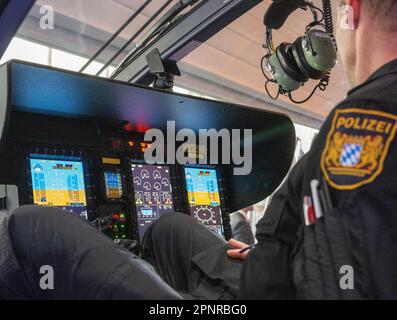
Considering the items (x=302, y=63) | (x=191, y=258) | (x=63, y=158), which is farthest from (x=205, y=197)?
(x=191, y=258)

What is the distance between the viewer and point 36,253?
2.92ft

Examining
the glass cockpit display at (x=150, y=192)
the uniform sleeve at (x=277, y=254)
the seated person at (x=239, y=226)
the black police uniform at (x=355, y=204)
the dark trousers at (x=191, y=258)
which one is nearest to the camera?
the black police uniform at (x=355, y=204)

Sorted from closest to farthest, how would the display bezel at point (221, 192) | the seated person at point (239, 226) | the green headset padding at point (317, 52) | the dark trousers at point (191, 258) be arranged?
the dark trousers at point (191, 258) → the green headset padding at point (317, 52) → the display bezel at point (221, 192) → the seated person at point (239, 226)

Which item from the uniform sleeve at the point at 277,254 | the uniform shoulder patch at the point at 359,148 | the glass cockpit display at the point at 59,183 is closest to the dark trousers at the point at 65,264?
the uniform sleeve at the point at 277,254

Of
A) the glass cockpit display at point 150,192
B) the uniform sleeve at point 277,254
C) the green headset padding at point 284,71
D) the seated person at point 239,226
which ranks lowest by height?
the seated person at point 239,226

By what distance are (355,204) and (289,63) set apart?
1.18 metres

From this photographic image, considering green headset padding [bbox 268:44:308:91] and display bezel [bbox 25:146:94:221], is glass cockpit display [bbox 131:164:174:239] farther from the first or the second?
green headset padding [bbox 268:44:308:91]

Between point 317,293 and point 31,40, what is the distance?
2236 millimetres

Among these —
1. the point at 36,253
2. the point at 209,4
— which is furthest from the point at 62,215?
the point at 209,4

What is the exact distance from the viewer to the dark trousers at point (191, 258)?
3.47 feet

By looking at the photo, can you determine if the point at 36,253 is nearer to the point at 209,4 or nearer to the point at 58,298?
the point at 58,298

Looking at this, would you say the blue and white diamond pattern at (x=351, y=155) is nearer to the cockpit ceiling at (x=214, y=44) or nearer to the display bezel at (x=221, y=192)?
the cockpit ceiling at (x=214, y=44)

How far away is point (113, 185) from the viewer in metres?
1.98

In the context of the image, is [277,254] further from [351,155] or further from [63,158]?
[63,158]
